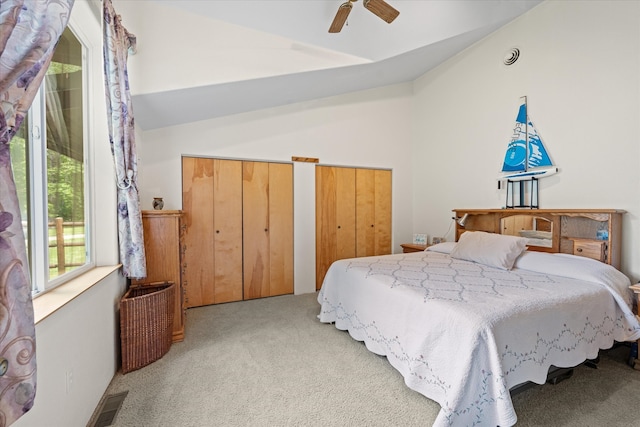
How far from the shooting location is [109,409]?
1617 mm

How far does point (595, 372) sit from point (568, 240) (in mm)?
1164

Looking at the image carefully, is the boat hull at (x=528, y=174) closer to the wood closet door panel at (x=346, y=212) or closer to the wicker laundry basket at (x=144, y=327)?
the wood closet door panel at (x=346, y=212)

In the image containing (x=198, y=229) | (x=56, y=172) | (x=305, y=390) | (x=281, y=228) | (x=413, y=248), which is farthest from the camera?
(x=413, y=248)

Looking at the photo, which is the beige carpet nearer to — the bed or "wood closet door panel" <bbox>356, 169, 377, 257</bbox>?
the bed

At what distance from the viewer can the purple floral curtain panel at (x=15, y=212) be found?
67cm

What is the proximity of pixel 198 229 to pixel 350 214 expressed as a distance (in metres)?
2.12

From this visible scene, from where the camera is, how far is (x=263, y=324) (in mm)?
2797

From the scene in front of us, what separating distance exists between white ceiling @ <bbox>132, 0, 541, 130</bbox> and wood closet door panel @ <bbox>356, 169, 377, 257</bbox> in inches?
54.4

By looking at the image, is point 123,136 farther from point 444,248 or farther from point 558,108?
point 558,108

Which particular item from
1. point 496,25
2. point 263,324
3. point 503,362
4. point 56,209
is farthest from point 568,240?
point 56,209

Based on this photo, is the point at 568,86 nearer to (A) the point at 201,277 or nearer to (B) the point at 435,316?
(B) the point at 435,316

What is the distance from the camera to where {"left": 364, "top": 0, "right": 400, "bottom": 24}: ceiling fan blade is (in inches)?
76.0

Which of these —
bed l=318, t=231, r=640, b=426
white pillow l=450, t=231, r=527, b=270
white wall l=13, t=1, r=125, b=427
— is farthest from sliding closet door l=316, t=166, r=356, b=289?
white wall l=13, t=1, r=125, b=427

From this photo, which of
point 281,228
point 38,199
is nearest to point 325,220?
point 281,228
